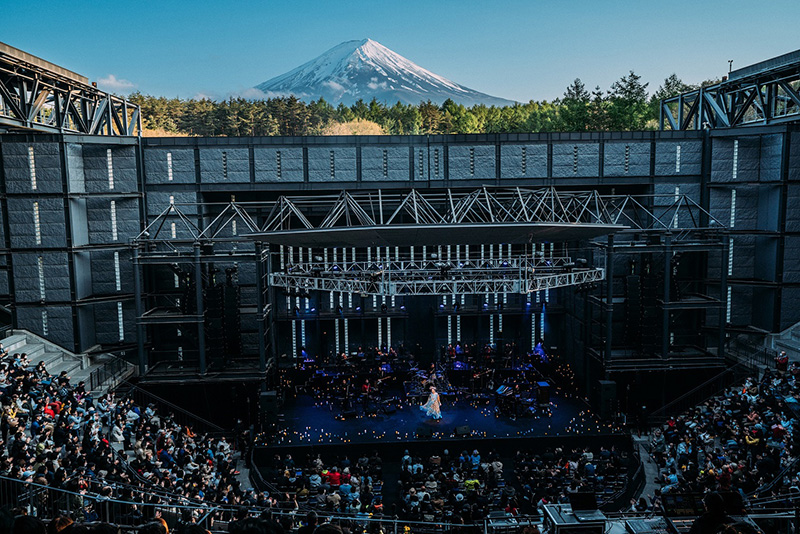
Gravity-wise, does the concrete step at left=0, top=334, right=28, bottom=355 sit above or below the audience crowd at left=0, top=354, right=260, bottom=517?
above

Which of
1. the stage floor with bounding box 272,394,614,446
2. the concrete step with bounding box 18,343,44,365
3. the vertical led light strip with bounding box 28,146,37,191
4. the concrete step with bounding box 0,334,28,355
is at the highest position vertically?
the vertical led light strip with bounding box 28,146,37,191

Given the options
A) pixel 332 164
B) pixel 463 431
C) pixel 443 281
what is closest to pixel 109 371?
pixel 332 164

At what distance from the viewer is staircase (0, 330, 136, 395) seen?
82.9ft

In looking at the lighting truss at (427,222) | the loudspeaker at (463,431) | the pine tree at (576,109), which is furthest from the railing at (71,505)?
the pine tree at (576,109)

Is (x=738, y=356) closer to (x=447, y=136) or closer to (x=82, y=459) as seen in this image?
(x=447, y=136)

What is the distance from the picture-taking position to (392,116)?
3359 inches

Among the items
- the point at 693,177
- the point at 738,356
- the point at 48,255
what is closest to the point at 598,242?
the point at 693,177

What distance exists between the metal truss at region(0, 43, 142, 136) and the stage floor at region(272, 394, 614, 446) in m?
17.9

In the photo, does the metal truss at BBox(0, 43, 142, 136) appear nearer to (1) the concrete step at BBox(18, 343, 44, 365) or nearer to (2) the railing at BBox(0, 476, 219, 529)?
(1) the concrete step at BBox(18, 343, 44, 365)

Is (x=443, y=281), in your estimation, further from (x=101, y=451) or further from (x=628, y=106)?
(x=628, y=106)

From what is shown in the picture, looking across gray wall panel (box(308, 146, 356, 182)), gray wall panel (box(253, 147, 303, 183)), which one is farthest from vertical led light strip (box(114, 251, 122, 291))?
gray wall panel (box(308, 146, 356, 182))

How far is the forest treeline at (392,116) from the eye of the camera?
196ft

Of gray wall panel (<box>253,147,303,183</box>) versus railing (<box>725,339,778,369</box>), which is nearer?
railing (<box>725,339,778,369</box>)

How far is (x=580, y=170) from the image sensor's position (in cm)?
3058
